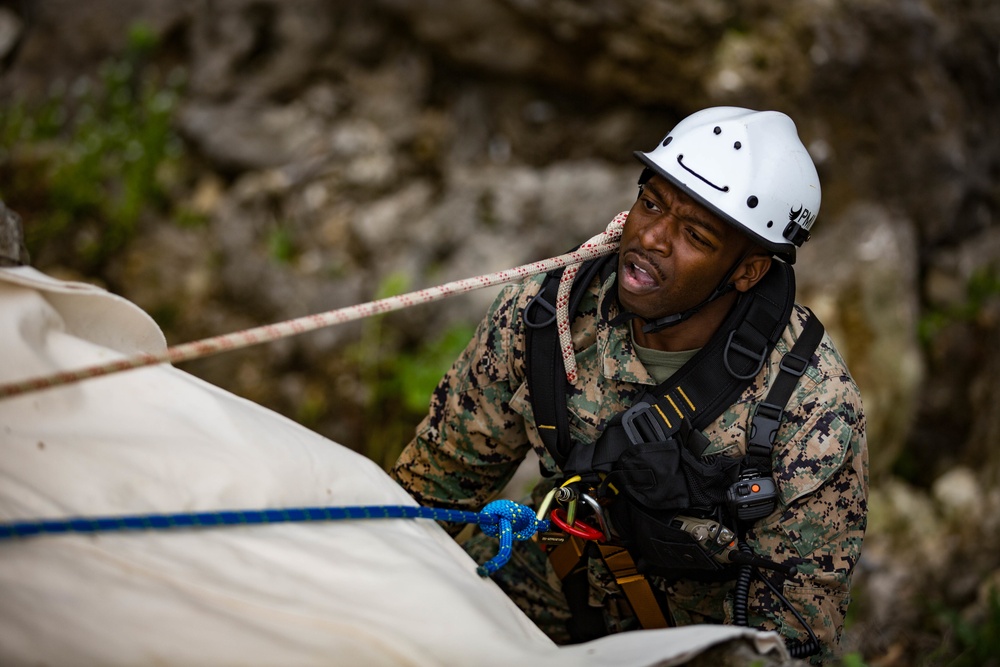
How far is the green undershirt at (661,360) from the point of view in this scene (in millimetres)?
2918

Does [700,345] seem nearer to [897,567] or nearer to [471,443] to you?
[471,443]

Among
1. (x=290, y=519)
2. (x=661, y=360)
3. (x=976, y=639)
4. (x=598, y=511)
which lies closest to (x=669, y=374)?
(x=661, y=360)

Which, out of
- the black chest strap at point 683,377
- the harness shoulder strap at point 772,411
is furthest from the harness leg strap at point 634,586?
the harness shoulder strap at point 772,411

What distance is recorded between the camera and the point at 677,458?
2.68 meters

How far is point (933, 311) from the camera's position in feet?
25.6

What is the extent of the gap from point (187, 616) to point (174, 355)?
566 mm

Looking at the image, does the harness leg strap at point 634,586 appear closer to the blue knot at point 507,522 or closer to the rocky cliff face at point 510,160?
the blue knot at point 507,522

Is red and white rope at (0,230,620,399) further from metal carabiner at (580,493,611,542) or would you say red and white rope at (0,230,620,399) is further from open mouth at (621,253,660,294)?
metal carabiner at (580,493,611,542)

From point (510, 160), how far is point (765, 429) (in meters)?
6.04

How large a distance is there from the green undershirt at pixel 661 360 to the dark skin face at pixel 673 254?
0.56 feet

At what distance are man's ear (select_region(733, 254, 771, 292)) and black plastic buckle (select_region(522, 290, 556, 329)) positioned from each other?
2.07ft

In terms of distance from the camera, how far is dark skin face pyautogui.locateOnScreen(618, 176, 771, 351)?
2.71m

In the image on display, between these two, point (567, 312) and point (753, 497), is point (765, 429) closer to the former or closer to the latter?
point (753, 497)

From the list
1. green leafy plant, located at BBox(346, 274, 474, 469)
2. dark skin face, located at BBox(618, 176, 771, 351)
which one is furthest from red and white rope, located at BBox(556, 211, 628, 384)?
green leafy plant, located at BBox(346, 274, 474, 469)
